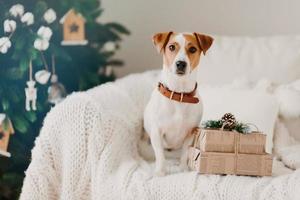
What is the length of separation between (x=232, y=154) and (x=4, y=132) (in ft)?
3.06

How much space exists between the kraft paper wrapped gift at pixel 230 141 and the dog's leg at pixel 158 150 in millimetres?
157

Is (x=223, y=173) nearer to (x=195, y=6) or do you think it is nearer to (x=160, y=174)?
(x=160, y=174)

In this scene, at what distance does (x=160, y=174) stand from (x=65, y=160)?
33cm

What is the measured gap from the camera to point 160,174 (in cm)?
158

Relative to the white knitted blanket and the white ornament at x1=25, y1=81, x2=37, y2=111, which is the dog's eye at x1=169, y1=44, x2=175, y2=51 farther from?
the white ornament at x1=25, y1=81, x2=37, y2=111

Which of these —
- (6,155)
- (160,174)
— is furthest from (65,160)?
(6,155)

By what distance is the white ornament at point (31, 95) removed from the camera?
2.03 metres

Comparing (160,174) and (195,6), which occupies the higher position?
(195,6)

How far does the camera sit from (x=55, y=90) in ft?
7.22

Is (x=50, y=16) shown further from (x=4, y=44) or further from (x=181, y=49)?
(x=181, y=49)

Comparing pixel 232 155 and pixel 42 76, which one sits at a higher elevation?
pixel 42 76

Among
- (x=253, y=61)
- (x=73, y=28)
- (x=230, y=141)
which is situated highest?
(x=73, y=28)

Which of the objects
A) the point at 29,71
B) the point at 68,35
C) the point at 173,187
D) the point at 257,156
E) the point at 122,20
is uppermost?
the point at 122,20

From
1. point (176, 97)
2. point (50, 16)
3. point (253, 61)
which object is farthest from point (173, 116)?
point (50, 16)
